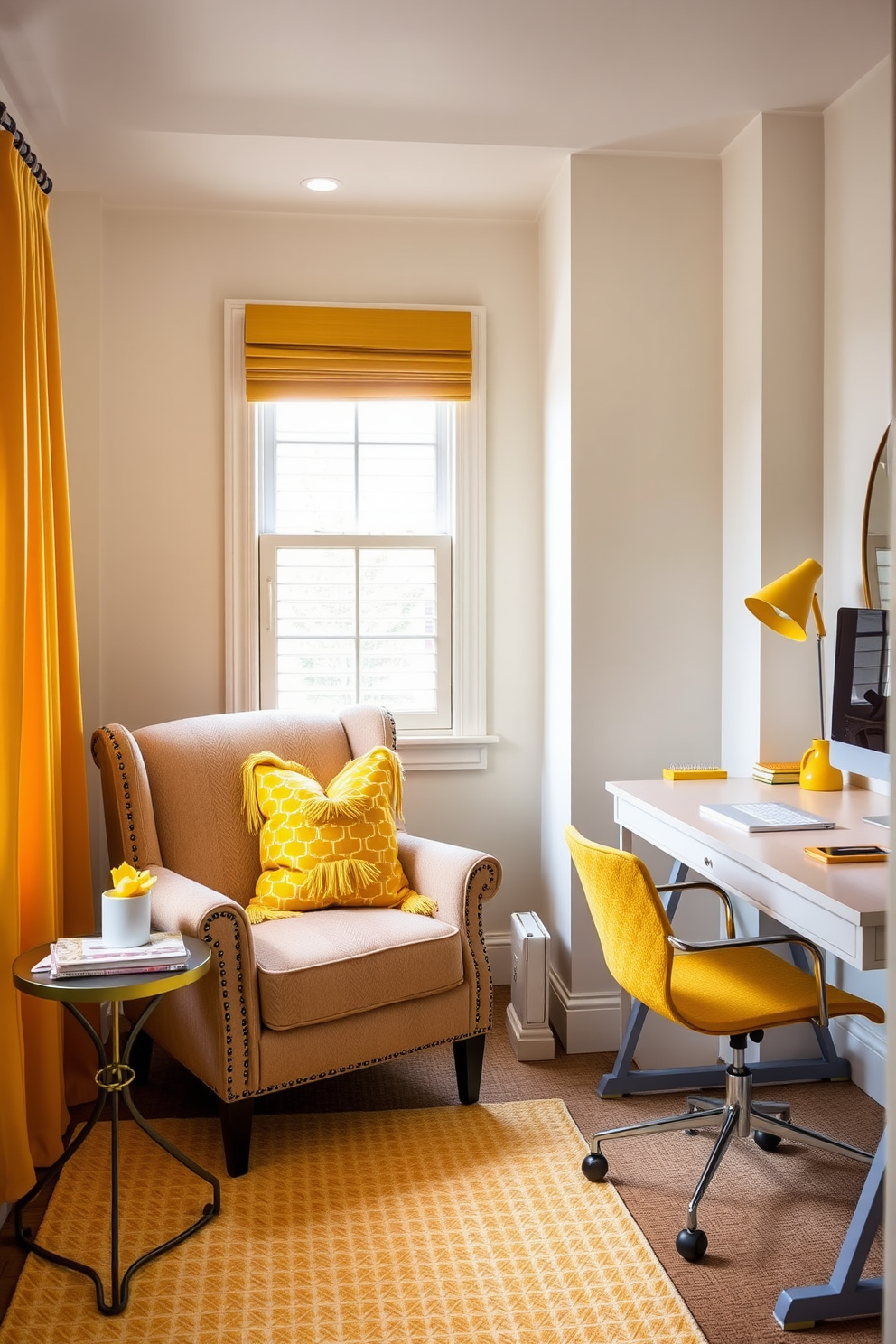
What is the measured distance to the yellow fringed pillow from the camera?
110 inches

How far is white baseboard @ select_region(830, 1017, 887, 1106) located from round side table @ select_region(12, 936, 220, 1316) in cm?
164

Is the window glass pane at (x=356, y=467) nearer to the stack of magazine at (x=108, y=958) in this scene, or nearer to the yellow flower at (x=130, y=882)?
the yellow flower at (x=130, y=882)

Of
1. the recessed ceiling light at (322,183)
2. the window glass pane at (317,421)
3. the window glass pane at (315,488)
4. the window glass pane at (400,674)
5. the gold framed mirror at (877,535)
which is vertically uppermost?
the recessed ceiling light at (322,183)

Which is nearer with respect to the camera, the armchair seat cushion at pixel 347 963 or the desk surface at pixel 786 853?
the desk surface at pixel 786 853

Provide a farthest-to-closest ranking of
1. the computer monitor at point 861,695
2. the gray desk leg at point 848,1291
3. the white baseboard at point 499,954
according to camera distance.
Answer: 1. the white baseboard at point 499,954
2. the computer monitor at point 861,695
3. the gray desk leg at point 848,1291

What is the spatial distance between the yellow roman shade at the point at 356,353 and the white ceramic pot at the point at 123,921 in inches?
72.3

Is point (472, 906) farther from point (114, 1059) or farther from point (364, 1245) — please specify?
point (114, 1059)

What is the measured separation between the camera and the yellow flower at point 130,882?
7.06 feet

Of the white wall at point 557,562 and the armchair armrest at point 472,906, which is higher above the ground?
the white wall at point 557,562

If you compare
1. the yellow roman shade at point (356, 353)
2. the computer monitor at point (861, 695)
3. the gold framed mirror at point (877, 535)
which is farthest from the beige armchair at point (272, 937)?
the gold framed mirror at point (877, 535)

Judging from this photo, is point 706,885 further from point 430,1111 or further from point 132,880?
point 132,880

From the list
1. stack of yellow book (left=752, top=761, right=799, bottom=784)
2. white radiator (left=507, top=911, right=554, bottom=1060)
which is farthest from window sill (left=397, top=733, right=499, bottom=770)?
stack of yellow book (left=752, top=761, right=799, bottom=784)

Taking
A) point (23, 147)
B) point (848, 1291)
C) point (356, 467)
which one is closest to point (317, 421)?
point (356, 467)

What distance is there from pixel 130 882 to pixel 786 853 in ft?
4.30
